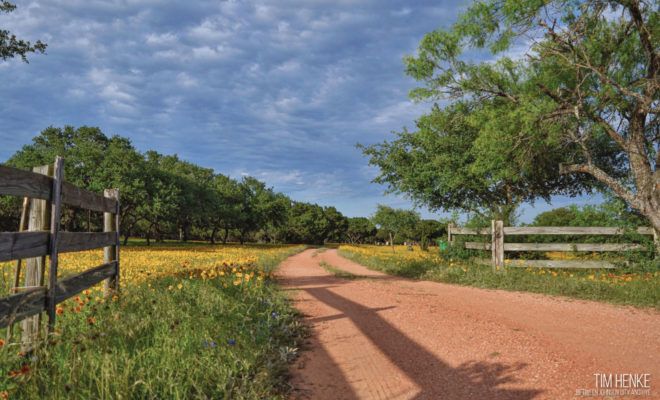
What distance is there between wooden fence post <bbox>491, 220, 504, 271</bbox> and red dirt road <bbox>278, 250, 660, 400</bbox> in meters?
4.40

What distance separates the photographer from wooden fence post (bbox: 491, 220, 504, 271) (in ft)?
43.0

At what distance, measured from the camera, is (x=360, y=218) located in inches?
3903

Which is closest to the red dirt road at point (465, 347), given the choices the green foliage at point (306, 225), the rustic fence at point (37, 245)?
the rustic fence at point (37, 245)

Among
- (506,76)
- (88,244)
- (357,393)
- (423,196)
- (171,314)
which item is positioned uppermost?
(506,76)

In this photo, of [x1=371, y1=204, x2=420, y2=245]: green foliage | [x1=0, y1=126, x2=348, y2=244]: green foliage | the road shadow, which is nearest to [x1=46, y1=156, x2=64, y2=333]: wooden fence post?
the road shadow

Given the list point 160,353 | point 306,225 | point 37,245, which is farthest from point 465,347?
point 306,225

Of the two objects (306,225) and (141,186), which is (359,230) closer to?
(306,225)

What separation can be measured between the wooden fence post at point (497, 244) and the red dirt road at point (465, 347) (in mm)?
4397

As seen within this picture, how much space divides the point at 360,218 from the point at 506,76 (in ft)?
281

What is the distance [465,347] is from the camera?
514 cm

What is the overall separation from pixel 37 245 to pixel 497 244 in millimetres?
12901

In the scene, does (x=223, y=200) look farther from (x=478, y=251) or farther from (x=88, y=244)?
(x=88, y=244)

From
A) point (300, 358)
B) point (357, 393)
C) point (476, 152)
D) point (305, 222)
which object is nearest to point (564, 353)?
point (357, 393)

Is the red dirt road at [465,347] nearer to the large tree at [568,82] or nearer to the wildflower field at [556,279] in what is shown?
the wildflower field at [556,279]
